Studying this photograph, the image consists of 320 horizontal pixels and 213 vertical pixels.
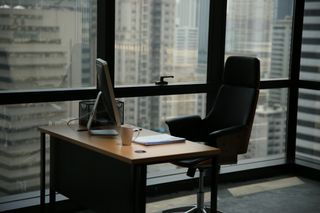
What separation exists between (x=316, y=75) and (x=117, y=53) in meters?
2.21

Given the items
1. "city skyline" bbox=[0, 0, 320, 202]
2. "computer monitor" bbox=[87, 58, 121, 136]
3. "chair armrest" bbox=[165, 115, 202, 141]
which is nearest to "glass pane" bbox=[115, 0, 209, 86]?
"city skyline" bbox=[0, 0, 320, 202]

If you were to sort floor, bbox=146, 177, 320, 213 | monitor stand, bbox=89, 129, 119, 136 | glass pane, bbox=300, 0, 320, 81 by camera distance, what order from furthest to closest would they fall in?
glass pane, bbox=300, 0, 320, 81 → floor, bbox=146, 177, 320, 213 → monitor stand, bbox=89, 129, 119, 136

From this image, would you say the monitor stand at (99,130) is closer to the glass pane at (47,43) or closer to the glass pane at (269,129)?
the glass pane at (47,43)

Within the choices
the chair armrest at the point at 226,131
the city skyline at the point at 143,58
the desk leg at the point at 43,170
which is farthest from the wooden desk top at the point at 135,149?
the city skyline at the point at 143,58

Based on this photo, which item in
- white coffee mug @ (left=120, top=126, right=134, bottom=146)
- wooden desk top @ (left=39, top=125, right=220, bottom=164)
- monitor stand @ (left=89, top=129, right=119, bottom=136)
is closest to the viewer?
wooden desk top @ (left=39, top=125, right=220, bottom=164)

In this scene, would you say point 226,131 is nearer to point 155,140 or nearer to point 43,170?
point 155,140

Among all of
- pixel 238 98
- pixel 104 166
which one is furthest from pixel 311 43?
pixel 104 166

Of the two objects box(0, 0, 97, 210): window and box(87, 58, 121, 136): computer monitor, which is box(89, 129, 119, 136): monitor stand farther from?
box(0, 0, 97, 210): window

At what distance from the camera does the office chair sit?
4.20 meters

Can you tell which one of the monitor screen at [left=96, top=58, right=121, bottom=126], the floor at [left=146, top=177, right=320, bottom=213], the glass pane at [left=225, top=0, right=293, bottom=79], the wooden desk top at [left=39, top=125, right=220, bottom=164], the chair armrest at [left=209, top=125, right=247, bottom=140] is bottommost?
the floor at [left=146, top=177, right=320, bottom=213]

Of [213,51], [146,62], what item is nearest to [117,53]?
[146,62]

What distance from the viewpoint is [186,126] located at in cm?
454

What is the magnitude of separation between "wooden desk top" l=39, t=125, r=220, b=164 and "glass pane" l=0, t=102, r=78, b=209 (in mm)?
653

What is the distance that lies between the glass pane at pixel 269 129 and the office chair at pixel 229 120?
1168 mm
